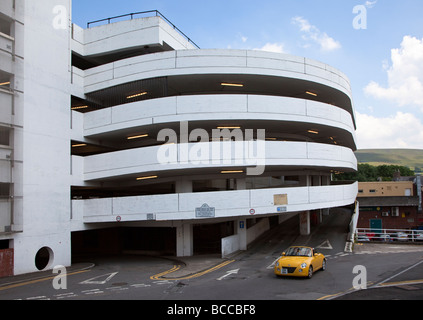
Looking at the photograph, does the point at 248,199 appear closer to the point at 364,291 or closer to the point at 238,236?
the point at 238,236

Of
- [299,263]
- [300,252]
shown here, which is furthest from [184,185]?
[299,263]

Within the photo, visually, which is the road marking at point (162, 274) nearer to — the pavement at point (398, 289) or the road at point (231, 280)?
the road at point (231, 280)

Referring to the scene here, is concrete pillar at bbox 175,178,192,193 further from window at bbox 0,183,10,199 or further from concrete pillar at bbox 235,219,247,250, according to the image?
window at bbox 0,183,10,199

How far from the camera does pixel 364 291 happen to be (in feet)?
44.2

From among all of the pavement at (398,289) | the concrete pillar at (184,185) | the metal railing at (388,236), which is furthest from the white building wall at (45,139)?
the metal railing at (388,236)

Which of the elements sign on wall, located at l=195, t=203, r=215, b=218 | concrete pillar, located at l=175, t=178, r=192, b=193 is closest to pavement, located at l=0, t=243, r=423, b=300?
sign on wall, located at l=195, t=203, r=215, b=218

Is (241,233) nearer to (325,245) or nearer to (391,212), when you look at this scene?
(325,245)

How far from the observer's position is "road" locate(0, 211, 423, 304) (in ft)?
45.1

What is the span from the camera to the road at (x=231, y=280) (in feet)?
45.1

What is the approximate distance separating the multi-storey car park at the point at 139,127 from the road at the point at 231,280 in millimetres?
2798

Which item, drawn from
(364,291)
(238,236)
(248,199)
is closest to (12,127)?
(248,199)

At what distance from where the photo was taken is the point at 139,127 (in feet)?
81.5
